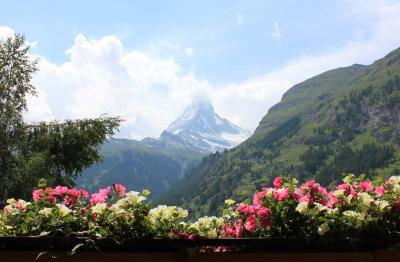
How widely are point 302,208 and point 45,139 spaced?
28.6 m

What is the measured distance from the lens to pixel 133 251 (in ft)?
16.3

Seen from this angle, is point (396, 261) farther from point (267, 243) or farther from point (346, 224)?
point (267, 243)

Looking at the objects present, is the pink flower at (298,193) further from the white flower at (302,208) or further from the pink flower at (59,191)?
the pink flower at (59,191)

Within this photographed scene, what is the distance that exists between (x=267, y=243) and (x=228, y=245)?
14.7 inches

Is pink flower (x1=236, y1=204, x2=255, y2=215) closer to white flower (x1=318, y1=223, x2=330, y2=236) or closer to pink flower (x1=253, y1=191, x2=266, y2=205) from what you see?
pink flower (x1=253, y1=191, x2=266, y2=205)

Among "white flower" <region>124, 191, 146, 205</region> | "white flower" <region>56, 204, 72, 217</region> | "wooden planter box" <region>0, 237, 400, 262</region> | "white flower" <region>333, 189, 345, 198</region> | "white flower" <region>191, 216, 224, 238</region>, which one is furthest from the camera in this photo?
"white flower" <region>191, 216, 224, 238</region>

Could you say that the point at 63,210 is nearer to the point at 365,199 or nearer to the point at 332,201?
the point at 332,201

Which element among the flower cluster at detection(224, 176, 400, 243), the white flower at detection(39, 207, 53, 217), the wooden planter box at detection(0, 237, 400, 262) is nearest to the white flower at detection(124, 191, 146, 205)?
the wooden planter box at detection(0, 237, 400, 262)

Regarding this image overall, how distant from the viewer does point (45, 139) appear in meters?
32.0

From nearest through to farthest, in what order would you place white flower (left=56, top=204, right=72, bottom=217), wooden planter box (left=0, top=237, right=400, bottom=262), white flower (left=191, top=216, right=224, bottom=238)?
1. wooden planter box (left=0, top=237, right=400, bottom=262)
2. white flower (left=56, top=204, right=72, bottom=217)
3. white flower (left=191, top=216, right=224, bottom=238)

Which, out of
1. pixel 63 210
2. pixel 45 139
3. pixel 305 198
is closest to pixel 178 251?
pixel 63 210

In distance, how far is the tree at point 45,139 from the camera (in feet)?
102

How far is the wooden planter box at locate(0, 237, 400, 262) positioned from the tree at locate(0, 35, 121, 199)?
2608 centimetres

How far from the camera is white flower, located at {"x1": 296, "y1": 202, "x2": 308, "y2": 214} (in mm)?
5248
